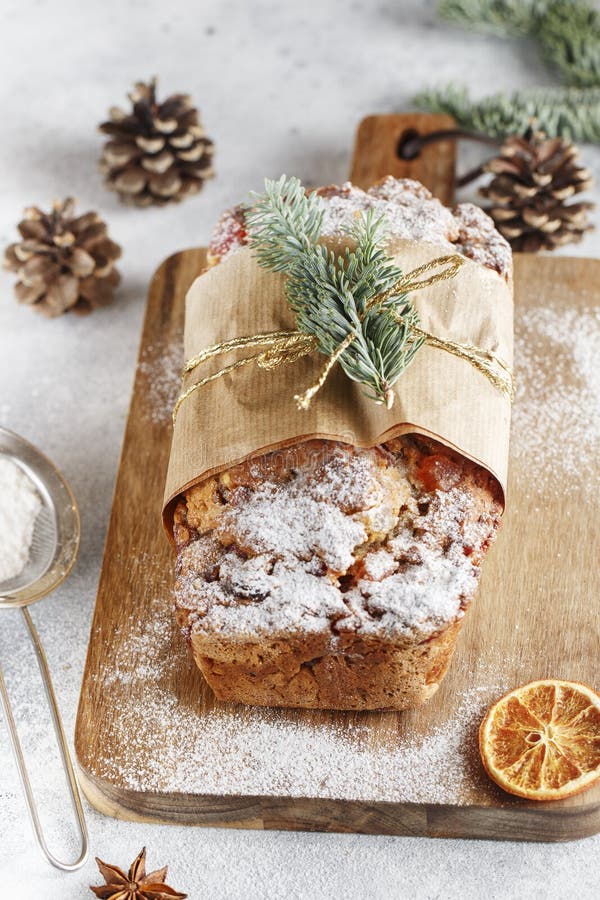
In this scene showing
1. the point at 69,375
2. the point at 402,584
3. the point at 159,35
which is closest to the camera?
the point at 402,584

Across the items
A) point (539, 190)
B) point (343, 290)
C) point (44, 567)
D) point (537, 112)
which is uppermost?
point (537, 112)

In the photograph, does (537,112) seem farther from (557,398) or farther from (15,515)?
(15,515)

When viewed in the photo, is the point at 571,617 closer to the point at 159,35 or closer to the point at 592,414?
the point at 592,414

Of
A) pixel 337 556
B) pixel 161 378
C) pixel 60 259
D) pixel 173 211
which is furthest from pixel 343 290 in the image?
pixel 173 211

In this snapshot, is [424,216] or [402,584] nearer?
[402,584]

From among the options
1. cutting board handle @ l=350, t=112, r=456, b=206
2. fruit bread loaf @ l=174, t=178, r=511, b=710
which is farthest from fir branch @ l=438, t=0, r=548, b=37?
fruit bread loaf @ l=174, t=178, r=511, b=710

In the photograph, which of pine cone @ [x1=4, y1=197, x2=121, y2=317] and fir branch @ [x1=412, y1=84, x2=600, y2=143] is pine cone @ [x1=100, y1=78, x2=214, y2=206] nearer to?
pine cone @ [x1=4, y1=197, x2=121, y2=317]

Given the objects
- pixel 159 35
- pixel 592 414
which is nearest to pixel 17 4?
pixel 159 35
